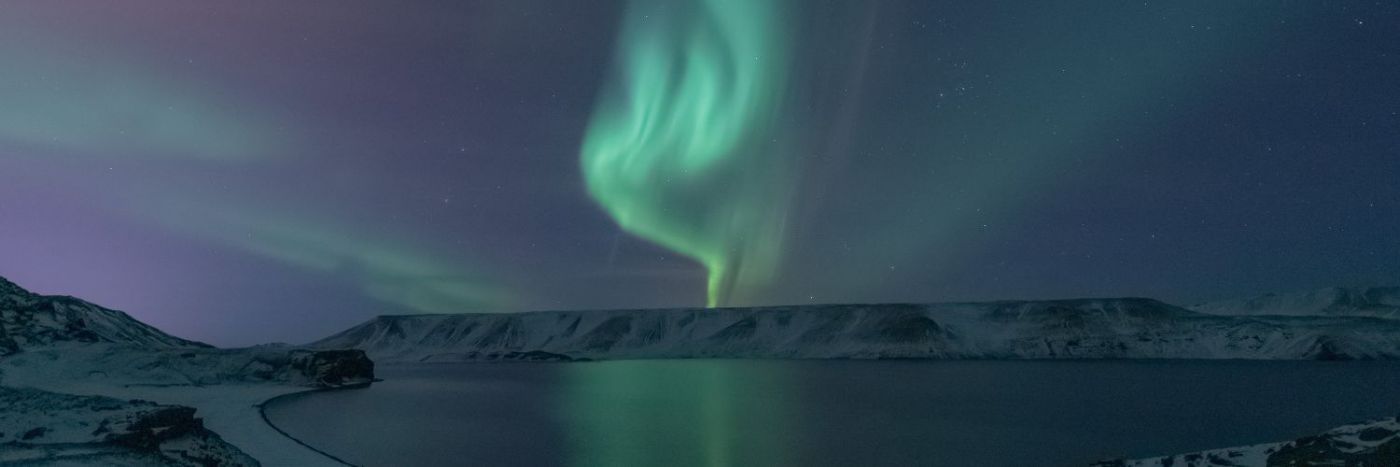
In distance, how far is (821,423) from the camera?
3975 centimetres

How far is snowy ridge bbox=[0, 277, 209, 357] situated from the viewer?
7212 cm

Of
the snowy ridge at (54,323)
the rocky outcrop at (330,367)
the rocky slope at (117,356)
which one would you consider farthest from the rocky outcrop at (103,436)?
the rocky outcrop at (330,367)

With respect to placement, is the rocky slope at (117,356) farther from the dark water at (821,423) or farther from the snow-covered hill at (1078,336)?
the snow-covered hill at (1078,336)

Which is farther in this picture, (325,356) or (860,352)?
(860,352)

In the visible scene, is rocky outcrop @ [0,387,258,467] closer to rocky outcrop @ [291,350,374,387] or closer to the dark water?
the dark water

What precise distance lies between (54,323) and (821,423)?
85.9m

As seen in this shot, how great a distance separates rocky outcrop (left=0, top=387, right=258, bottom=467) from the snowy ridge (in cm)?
5623

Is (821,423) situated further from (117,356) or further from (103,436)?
(117,356)

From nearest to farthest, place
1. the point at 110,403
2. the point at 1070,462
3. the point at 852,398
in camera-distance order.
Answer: the point at 1070,462 < the point at 110,403 < the point at 852,398

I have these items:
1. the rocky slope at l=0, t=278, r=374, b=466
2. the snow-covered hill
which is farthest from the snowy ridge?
the snow-covered hill

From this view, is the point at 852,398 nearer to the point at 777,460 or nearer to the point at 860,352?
the point at 777,460

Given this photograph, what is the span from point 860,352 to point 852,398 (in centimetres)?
12618

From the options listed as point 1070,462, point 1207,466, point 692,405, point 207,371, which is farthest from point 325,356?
point 1207,466

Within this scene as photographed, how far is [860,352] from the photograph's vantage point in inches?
7116
